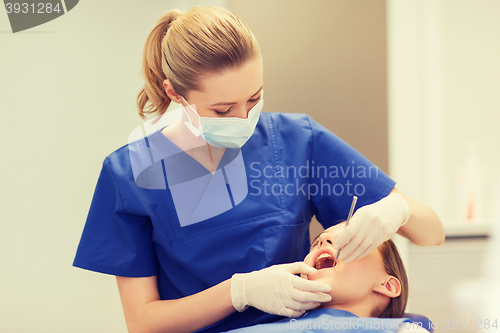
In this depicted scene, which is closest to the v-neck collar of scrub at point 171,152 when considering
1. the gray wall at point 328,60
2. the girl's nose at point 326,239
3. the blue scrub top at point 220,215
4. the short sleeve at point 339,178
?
the blue scrub top at point 220,215

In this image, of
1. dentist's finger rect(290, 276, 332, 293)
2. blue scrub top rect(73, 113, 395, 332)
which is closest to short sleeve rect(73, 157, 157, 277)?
blue scrub top rect(73, 113, 395, 332)

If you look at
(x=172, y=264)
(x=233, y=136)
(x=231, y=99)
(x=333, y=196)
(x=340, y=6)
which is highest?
(x=340, y=6)

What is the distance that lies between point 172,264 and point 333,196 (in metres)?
0.58

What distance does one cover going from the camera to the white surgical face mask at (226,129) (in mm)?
1114

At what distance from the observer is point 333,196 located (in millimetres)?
1286

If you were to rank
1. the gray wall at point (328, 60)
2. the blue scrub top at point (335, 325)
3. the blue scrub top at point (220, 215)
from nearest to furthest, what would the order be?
the blue scrub top at point (335, 325) < the blue scrub top at point (220, 215) < the gray wall at point (328, 60)

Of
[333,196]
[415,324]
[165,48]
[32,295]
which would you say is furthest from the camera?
[32,295]

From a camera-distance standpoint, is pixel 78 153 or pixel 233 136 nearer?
pixel 233 136

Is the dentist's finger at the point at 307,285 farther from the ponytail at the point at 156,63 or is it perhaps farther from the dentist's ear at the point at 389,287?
the ponytail at the point at 156,63

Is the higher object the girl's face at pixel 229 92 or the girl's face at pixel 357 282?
the girl's face at pixel 229 92

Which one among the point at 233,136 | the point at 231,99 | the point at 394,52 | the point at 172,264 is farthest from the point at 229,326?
the point at 394,52

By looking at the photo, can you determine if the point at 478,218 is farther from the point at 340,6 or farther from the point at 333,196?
the point at 340,6

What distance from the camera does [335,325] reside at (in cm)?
99

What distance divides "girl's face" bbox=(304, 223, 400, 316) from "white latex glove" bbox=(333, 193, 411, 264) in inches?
2.2
